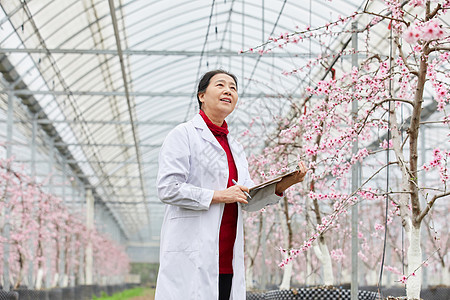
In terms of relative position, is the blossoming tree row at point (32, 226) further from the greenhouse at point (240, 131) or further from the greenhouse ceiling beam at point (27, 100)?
the greenhouse ceiling beam at point (27, 100)

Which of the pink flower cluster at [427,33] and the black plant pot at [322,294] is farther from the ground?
the pink flower cluster at [427,33]

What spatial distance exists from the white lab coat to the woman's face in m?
0.10

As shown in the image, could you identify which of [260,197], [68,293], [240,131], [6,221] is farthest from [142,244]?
[260,197]

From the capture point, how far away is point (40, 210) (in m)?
14.0

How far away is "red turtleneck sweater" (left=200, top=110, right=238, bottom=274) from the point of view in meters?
2.28

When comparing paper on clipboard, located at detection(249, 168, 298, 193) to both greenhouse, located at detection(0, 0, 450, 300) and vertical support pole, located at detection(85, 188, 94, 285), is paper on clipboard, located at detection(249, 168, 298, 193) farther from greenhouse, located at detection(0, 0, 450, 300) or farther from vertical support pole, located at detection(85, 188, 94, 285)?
vertical support pole, located at detection(85, 188, 94, 285)

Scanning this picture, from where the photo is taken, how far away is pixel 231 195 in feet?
7.26

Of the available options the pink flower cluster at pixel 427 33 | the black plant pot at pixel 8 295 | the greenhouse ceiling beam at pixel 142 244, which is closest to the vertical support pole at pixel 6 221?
the black plant pot at pixel 8 295

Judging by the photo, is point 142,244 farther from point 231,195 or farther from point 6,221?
point 231,195

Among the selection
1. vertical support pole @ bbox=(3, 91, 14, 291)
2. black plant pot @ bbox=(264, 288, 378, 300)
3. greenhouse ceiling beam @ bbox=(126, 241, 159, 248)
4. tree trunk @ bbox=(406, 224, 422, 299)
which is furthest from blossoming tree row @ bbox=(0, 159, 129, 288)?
greenhouse ceiling beam @ bbox=(126, 241, 159, 248)

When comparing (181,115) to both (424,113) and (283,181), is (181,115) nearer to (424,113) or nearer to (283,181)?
(424,113)

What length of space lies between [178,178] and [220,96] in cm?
37

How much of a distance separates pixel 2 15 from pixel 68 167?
11976mm

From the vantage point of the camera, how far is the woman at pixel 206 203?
2.19m
